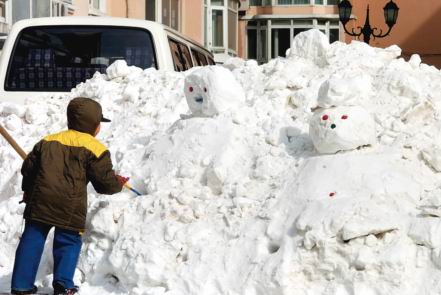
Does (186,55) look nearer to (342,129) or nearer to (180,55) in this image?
(180,55)

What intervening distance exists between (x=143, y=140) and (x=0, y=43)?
505 centimetres

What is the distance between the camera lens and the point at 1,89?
24.8 ft

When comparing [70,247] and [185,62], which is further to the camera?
[185,62]

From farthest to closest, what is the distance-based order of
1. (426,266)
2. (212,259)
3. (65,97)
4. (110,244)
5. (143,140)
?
(65,97), (143,140), (110,244), (212,259), (426,266)

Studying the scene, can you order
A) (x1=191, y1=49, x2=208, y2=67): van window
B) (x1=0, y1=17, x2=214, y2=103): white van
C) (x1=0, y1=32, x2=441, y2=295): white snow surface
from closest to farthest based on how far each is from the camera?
(x1=0, y1=32, x2=441, y2=295): white snow surface, (x1=0, y1=17, x2=214, y2=103): white van, (x1=191, y1=49, x2=208, y2=67): van window

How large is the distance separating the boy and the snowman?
1.31 meters

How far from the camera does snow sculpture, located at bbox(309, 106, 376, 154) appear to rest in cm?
480

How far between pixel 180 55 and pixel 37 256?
390cm

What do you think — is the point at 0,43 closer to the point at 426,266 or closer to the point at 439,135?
the point at 439,135

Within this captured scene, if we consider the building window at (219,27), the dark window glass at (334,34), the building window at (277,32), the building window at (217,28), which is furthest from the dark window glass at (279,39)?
the building window at (217,28)

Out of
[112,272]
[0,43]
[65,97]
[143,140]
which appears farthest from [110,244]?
[0,43]

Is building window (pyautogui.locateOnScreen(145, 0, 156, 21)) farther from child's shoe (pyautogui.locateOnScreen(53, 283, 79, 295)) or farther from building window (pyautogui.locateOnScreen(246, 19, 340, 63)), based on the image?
child's shoe (pyautogui.locateOnScreen(53, 283, 79, 295))

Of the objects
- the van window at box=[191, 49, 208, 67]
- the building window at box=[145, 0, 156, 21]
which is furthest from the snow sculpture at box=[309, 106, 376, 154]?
the building window at box=[145, 0, 156, 21]

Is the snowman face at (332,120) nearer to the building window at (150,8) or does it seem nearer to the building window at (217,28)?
the building window at (150,8)
